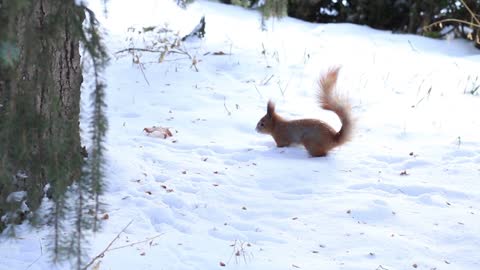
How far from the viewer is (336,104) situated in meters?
4.34

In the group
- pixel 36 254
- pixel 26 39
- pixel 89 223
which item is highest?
pixel 26 39

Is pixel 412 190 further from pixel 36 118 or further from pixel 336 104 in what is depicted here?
pixel 36 118

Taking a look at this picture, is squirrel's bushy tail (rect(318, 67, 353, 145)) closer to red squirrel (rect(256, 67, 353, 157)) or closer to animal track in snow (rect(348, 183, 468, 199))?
red squirrel (rect(256, 67, 353, 157))

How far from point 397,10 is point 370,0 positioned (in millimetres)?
472

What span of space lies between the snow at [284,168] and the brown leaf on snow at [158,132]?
6 centimetres

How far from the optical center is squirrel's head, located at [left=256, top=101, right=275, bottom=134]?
4.61 m

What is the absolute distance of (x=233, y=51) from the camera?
685 centimetres

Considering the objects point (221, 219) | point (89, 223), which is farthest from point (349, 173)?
point (89, 223)

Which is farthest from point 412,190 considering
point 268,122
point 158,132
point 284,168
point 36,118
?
point 36,118

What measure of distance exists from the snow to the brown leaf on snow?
0.19 feet

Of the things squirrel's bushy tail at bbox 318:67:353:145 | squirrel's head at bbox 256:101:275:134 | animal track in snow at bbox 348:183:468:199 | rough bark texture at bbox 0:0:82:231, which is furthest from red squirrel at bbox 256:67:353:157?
rough bark texture at bbox 0:0:82:231

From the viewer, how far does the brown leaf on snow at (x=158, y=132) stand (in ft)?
14.7

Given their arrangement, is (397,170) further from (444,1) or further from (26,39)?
(444,1)

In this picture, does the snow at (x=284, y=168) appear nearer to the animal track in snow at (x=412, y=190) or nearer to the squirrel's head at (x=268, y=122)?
the animal track in snow at (x=412, y=190)
